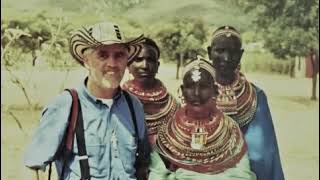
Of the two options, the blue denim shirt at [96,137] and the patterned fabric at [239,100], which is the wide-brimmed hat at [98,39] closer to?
the blue denim shirt at [96,137]

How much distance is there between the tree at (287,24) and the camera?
5.77ft

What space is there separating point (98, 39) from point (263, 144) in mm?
540

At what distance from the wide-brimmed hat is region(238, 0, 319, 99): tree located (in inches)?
14.0

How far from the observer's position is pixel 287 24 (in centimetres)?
178

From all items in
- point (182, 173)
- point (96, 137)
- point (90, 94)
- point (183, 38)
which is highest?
point (183, 38)

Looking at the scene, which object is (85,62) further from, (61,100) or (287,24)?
(287,24)

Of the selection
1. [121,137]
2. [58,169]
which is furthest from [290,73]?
[58,169]

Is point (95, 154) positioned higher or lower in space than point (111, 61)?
lower

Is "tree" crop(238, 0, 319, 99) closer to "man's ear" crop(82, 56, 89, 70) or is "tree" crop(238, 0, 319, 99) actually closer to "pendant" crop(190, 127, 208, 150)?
"pendant" crop(190, 127, 208, 150)

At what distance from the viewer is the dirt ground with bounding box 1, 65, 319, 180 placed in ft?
5.50

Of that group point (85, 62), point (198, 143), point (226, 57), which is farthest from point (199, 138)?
point (85, 62)

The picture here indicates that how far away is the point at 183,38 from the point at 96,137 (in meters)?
0.37

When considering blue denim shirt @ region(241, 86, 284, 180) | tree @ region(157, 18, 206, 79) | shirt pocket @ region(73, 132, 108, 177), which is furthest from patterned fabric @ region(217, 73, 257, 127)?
shirt pocket @ region(73, 132, 108, 177)

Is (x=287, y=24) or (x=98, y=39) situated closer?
(x=98, y=39)
